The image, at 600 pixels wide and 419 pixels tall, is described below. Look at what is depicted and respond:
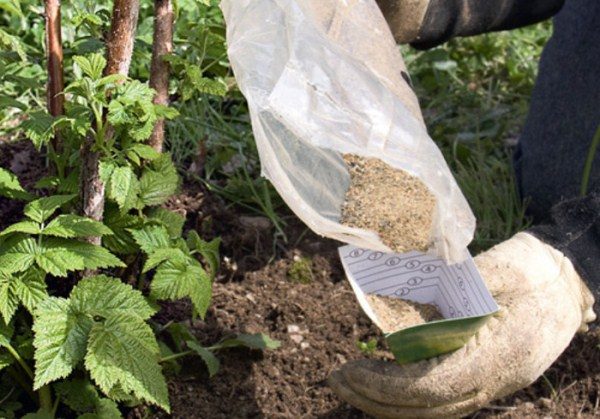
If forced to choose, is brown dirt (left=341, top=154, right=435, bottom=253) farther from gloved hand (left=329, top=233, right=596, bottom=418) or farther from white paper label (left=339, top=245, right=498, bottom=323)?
gloved hand (left=329, top=233, right=596, bottom=418)

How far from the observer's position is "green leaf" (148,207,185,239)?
1894 mm

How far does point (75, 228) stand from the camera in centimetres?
168

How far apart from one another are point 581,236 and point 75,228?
3.42 ft

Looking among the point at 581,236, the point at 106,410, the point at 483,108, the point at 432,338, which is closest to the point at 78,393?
the point at 106,410

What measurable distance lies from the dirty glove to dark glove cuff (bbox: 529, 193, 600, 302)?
0.56 metres

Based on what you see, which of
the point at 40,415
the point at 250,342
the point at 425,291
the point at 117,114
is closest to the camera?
the point at 117,114

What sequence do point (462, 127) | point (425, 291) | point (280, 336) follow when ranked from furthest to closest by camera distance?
point (462, 127)
point (280, 336)
point (425, 291)

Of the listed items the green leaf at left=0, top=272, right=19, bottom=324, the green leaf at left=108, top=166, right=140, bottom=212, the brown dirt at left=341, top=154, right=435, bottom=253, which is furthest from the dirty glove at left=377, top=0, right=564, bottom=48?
the green leaf at left=0, top=272, right=19, bottom=324

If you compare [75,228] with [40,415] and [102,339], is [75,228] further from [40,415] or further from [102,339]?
[40,415]

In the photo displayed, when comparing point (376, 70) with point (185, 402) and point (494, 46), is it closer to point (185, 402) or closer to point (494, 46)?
point (185, 402)

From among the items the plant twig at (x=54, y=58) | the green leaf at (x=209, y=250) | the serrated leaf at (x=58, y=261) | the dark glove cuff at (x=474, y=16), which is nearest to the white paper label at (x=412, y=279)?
the green leaf at (x=209, y=250)

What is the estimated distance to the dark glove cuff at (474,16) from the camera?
2.39 meters

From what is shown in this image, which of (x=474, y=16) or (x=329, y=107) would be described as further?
(x=474, y=16)

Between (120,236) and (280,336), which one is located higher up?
(120,236)
